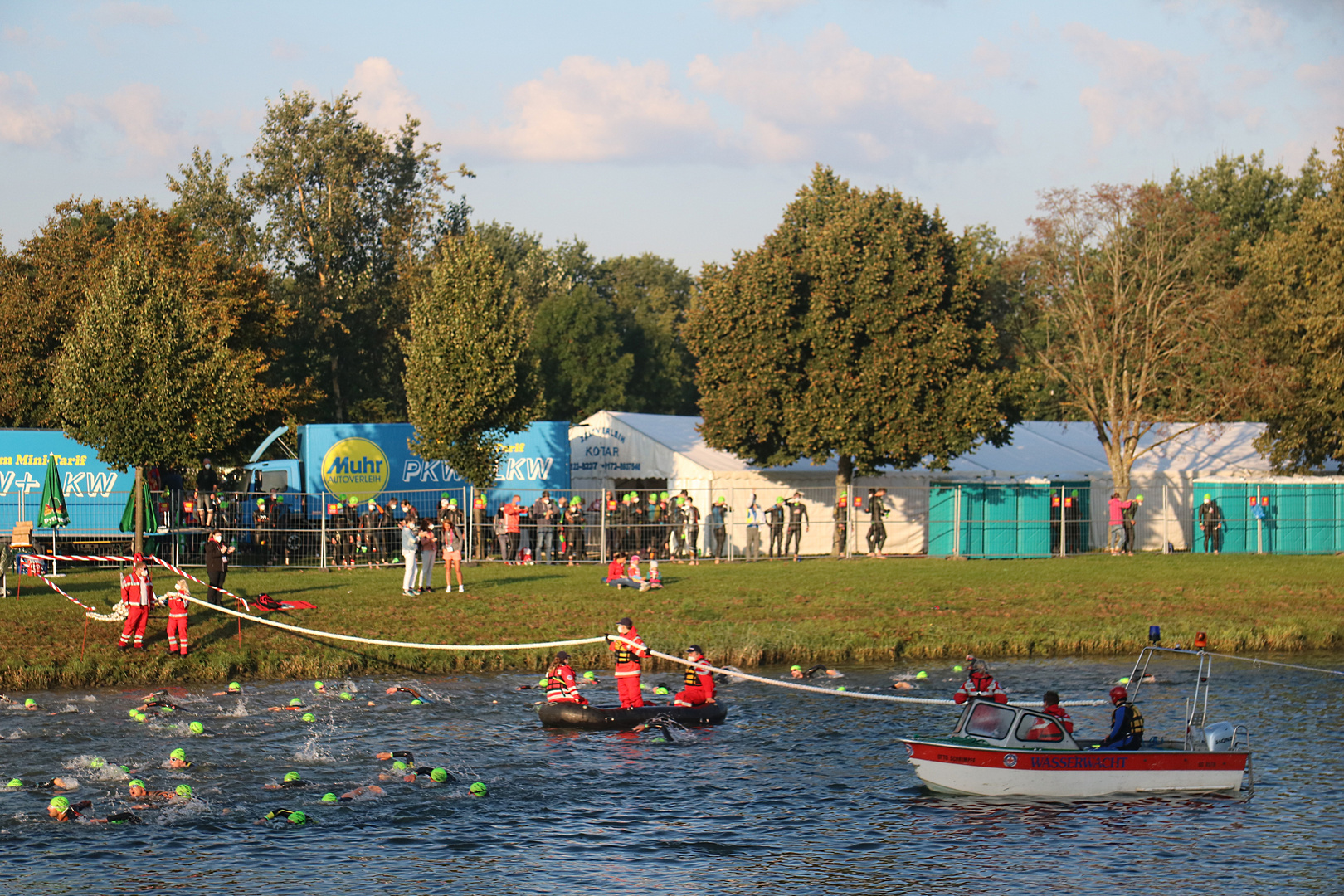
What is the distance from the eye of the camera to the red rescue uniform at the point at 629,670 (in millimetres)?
19859

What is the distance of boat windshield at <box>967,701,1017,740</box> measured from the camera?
16469mm

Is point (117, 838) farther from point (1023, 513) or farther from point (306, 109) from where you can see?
point (306, 109)

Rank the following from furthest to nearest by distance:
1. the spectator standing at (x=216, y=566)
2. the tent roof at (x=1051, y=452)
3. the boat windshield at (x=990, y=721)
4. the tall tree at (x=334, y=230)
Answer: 1. the tall tree at (x=334, y=230)
2. the tent roof at (x=1051, y=452)
3. the spectator standing at (x=216, y=566)
4. the boat windshield at (x=990, y=721)

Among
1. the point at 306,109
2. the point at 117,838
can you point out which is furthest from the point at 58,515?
the point at 306,109

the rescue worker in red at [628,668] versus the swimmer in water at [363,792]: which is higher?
the rescue worker in red at [628,668]

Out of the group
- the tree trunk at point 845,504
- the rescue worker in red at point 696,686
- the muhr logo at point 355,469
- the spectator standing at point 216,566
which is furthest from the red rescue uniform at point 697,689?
the muhr logo at point 355,469

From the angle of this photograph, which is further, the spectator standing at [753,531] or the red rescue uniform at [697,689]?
the spectator standing at [753,531]

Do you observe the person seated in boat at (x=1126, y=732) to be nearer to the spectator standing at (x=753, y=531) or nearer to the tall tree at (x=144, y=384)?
the tall tree at (x=144, y=384)

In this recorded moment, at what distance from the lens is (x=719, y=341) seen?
4300 centimetres

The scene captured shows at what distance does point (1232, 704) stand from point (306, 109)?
2122 inches

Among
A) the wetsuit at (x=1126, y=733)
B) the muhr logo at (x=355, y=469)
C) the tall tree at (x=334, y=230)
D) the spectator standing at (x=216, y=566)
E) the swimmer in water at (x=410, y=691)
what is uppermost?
the tall tree at (x=334, y=230)

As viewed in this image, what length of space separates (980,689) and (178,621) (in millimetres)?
14534

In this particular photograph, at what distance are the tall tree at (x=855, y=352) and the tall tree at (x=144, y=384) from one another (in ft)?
56.6

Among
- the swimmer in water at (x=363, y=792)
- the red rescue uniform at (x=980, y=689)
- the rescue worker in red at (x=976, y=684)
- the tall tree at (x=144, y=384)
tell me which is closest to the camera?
the swimmer in water at (x=363, y=792)
